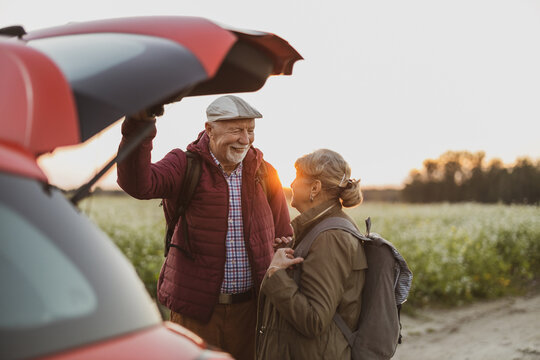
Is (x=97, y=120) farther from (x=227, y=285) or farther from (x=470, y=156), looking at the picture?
(x=470, y=156)

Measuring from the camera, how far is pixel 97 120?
1.33 m

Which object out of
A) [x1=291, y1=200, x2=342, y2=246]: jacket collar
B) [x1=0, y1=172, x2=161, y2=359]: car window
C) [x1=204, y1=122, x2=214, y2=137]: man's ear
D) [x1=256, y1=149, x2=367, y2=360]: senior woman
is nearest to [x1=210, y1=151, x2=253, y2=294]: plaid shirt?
[x1=204, y1=122, x2=214, y2=137]: man's ear

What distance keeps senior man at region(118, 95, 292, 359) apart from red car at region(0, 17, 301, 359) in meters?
1.69

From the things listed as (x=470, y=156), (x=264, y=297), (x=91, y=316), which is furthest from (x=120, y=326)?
(x=470, y=156)

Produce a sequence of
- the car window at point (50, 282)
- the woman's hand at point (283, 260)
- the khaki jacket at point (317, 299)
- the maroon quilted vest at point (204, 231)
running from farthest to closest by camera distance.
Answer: the maroon quilted vest at point (204, 231)
the woman's hand at point (283, 260)
the khaki jacket at point (317, 299)
the car window at point (50, 282)

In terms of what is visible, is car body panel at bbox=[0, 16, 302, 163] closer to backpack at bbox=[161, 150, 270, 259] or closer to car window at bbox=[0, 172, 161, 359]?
car window at bbox=[0, 172, 161, 359]

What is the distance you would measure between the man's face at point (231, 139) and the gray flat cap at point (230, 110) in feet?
0.17

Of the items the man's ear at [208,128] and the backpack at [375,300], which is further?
the man's ear at [208,128]

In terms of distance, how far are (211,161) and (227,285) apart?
0.75m

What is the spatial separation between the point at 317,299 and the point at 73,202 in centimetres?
135

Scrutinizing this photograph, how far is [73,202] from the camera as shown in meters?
1.37

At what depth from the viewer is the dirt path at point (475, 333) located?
6309 millimetres

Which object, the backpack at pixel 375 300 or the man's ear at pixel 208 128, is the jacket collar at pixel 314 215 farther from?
the man's ear at pixel 208 128

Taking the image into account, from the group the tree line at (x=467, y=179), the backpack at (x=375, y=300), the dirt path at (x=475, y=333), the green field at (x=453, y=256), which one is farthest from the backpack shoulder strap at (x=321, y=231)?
the tree line at (x=467, y=179)
